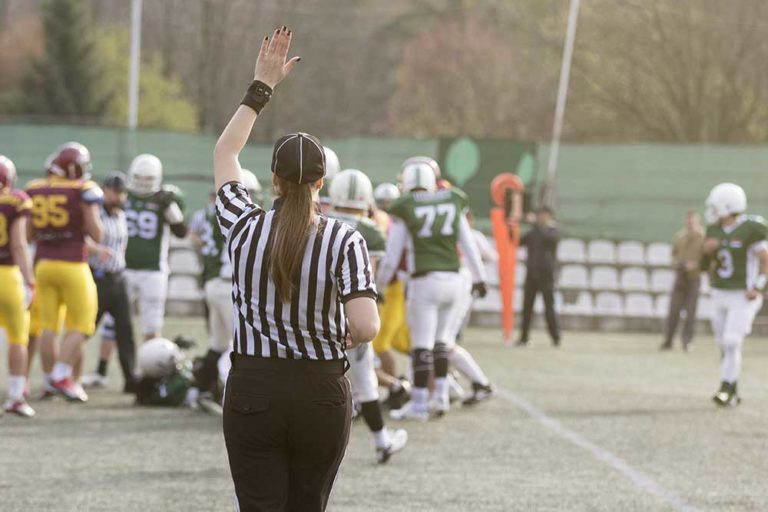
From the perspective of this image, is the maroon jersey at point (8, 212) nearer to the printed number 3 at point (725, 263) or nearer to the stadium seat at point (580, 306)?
the printed number 3 at point (725, 263)

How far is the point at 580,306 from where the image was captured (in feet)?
78.7

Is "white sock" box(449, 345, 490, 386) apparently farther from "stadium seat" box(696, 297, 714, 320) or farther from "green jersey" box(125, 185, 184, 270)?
"stadium seat" box(696, 297, 714, 320)

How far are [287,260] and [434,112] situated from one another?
45.0m

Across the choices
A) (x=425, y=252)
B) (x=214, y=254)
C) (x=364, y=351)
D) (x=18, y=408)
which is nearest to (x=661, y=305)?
(x=425, y=252)

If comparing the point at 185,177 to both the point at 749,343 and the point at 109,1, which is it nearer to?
the point at 749,343

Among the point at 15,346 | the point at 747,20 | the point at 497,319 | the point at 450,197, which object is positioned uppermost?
the point at 747,20

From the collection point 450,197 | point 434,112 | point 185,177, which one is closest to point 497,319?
point 185,177

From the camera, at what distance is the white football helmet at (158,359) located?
11.6 meters

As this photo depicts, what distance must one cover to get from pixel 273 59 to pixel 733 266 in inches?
338

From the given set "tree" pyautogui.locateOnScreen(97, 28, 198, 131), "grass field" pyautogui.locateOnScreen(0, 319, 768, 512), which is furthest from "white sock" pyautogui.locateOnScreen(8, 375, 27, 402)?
"tree" pyautogui.locateOnScreen(97, 28, 198, 131)

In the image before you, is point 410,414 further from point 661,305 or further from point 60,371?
point 661,305

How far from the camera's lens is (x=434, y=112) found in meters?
49.1

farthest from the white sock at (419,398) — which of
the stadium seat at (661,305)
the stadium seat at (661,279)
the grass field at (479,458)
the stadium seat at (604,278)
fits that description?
the stadium seat at (661,279)

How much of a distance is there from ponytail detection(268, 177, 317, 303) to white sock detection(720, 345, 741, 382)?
8827mm
